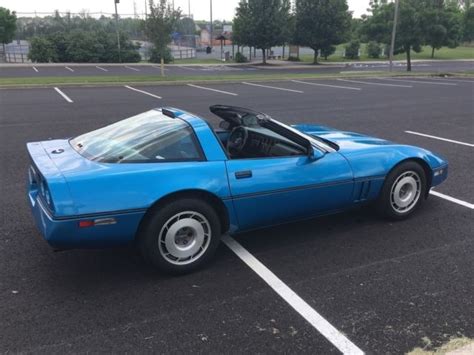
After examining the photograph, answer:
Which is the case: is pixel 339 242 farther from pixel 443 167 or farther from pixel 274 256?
pixel 443 167

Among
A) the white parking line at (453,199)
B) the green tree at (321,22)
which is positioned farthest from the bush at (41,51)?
the white parking line at (453,199)

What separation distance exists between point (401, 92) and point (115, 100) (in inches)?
414

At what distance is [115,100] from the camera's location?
46.2 feet

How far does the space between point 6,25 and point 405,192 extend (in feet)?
138

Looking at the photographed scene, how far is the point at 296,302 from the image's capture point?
320 centimetres

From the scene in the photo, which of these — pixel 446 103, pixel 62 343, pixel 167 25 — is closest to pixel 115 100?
pixel 167 25

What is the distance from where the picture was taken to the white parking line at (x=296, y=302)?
277cm

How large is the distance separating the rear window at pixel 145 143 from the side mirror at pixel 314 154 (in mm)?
993

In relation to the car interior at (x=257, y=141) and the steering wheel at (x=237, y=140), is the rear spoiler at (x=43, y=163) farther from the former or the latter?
the steering wheel at (x=237, y=140)

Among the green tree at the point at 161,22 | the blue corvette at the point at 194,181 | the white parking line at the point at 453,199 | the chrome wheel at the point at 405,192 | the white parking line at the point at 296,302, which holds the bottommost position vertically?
the white parking line at the point at 296,302

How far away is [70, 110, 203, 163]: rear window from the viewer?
3516 millimetres

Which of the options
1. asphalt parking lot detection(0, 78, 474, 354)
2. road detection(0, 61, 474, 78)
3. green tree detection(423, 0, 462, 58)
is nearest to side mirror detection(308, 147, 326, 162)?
asphalt parking lot detection(0, 78, 474, 354)

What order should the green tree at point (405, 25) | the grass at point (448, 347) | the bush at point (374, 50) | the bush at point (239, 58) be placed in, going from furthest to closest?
the bush at point (374, 50)
the bush at point (239, 58)
the green tree at point (405, 25)
the grass at point (448, 347)

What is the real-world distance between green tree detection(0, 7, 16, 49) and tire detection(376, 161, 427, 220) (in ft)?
135
